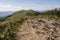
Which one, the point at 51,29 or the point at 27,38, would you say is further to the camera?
the point at 51,29

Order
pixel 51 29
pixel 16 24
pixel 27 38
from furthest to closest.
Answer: pixel 16 24 → pixel 51 29 → pixel 27 38

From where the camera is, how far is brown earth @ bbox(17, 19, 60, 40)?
995 cm

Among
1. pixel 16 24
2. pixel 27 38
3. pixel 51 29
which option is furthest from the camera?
pixel 16 24

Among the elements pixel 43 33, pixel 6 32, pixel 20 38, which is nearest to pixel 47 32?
pixel 43 33

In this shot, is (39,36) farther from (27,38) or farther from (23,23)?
(23,23)

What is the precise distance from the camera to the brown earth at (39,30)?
32.6ft

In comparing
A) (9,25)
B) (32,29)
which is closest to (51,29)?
(32,29)

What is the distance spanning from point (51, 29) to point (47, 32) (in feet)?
1.49

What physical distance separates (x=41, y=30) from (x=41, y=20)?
3.46 feet

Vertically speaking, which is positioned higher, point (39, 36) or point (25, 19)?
point (25, 19)

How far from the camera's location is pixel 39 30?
10.4 m

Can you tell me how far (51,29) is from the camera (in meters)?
10.6

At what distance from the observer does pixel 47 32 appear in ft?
33.6

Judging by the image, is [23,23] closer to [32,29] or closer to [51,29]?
[32,29]
